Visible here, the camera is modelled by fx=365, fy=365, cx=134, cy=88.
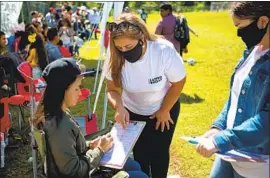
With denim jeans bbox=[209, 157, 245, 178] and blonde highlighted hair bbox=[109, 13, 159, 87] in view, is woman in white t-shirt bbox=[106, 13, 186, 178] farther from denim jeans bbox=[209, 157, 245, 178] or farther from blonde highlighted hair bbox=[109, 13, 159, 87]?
denim jeans bbox=[209, 157, 245, 178]

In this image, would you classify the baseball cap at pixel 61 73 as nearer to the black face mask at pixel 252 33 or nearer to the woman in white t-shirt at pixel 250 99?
the woman in white t-shirt at pixel 250 99

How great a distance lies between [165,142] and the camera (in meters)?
2.63

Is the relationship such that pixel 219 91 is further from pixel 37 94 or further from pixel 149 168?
pixel 149 168

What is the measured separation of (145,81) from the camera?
2408mm

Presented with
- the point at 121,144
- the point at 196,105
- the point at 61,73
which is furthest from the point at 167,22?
the point at 61,73

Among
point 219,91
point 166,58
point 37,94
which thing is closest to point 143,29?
point 166,58

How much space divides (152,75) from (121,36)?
1.13 feet

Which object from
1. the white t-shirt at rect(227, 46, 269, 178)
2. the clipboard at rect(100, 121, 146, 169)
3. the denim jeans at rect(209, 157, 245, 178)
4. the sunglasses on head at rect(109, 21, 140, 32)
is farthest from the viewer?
the sunglasses on head at rect(109, 21, 140, 32)

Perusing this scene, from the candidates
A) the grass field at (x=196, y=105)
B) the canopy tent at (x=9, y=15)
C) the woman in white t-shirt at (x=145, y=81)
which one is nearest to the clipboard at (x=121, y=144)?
the woman in white t-shirt at (x=145, y=81)

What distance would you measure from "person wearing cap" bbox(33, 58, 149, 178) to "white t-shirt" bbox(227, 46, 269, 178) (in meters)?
0.76

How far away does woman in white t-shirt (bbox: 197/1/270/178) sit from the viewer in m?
1.49

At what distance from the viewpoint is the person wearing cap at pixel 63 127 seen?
1.88 metres

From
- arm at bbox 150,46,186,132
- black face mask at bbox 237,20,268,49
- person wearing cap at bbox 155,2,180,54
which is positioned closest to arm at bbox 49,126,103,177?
arm at bbox 150,46,186,132

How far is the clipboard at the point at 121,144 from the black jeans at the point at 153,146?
0.71 feet
